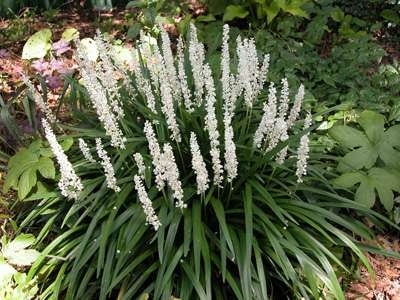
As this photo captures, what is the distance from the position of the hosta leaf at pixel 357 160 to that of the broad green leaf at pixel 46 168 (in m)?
2.08

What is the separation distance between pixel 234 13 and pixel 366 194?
3139 mm

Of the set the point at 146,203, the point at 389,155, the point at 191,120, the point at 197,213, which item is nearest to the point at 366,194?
the point at 389,155

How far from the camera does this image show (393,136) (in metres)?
3.70

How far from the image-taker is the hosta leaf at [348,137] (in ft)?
11.9

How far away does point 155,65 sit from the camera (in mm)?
3631

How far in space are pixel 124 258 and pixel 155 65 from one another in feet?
4.74

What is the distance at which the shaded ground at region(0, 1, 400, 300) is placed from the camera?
337cm

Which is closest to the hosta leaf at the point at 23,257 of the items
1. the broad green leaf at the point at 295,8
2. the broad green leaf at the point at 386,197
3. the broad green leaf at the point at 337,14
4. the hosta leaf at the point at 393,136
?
the broad green leaf at the point at 386,197

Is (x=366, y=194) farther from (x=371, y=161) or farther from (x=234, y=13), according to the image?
(x=234, y=13)

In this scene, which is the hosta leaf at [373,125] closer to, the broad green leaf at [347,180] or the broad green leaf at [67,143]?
the broad green leaf at [347,180]

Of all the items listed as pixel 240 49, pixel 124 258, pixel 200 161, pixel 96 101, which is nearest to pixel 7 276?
pixel 124 258

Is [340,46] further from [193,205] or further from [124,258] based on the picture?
[124,258]

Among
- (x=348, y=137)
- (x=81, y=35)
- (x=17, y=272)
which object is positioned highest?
(x=348, y=137)

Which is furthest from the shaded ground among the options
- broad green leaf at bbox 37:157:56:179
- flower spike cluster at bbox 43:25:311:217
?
flower spike cluster at bbox 43:25:311:217
